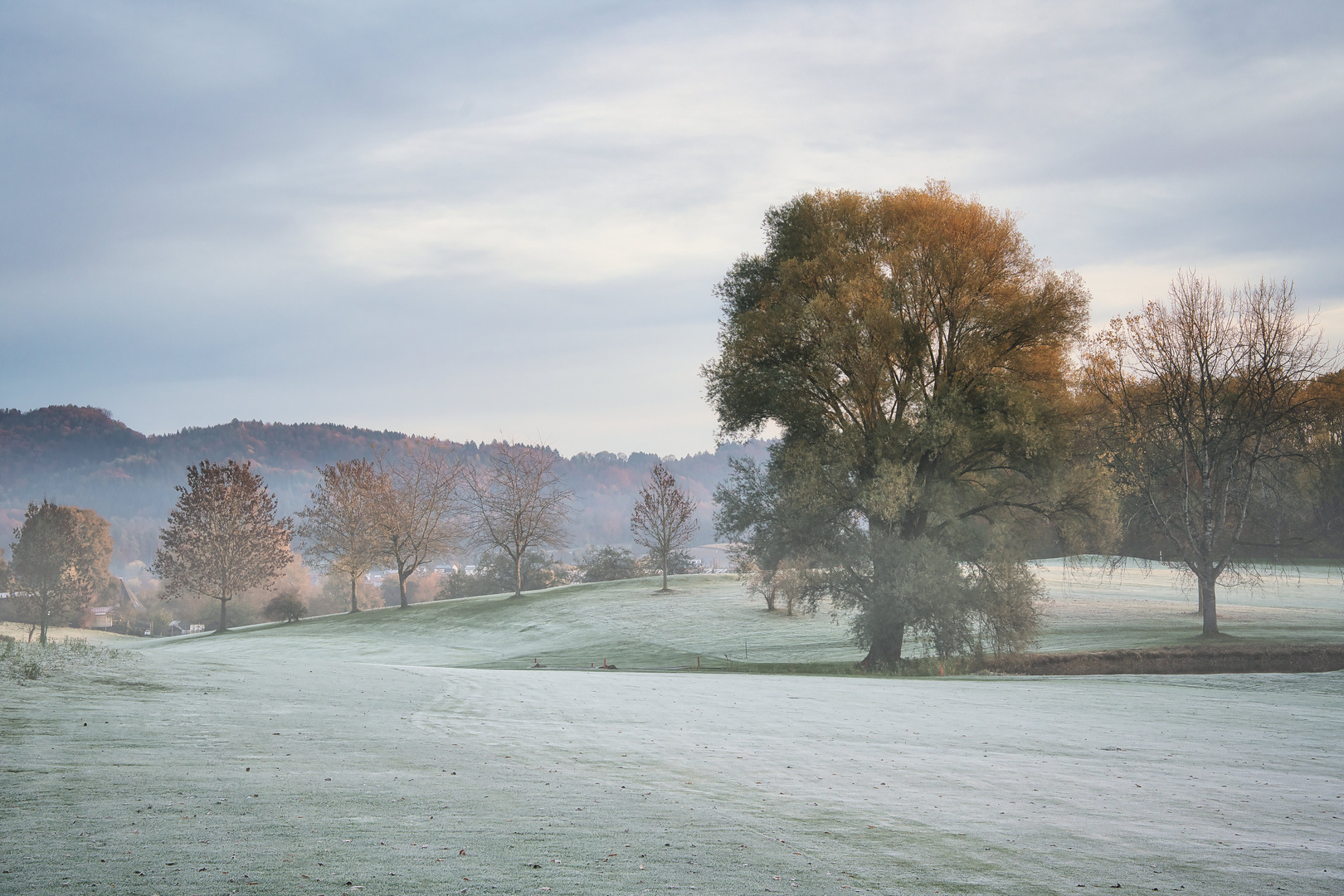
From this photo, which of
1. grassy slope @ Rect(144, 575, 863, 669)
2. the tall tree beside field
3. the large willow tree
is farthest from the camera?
the tall tree beside field

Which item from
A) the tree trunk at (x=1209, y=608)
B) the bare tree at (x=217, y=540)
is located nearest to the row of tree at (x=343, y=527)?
the bare tree at (x=217, y=540)

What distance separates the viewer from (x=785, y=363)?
25.3 meters

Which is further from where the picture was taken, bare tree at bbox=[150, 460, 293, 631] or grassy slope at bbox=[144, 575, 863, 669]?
bare tree at bbox=[150, 460, 293, 631]

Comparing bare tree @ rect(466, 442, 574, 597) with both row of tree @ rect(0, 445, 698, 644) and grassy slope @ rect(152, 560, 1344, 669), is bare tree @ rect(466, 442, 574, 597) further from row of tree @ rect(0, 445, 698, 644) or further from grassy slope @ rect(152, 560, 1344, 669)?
grassy slope @ rect(152, 560, 1344, 669)

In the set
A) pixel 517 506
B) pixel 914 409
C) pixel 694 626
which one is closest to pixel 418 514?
pixel 517 506

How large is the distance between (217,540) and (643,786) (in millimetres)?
53581

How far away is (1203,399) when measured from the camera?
29.9 metres

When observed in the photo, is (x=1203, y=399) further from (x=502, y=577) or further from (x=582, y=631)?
(x=502, y=577)

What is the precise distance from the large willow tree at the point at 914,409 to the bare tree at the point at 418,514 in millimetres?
38293

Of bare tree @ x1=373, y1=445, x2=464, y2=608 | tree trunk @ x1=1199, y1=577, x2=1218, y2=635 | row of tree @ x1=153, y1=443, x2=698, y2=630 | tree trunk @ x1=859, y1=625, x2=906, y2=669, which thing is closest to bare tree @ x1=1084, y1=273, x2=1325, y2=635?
tree trunk @ x1=1199, y1=577, x2=1218, y2=635

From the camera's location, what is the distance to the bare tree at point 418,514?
193 feet

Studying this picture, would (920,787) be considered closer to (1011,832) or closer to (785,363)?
(1011,832)

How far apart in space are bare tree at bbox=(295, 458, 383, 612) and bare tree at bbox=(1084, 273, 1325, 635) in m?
45.2

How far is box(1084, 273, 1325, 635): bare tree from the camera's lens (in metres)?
30.0
